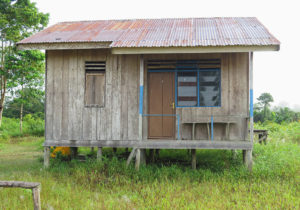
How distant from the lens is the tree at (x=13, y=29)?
60.7 feet

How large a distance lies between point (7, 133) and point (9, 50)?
585 centimetres

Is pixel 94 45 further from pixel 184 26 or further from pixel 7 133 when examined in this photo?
pixel 7 133

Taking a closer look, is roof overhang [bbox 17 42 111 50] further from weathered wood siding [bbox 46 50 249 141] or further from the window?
the window

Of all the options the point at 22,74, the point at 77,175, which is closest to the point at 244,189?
the point at 77,175

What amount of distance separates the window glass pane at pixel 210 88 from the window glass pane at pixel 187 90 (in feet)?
0.62

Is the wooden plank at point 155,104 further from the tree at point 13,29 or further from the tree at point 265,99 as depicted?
the tree at point 265,99

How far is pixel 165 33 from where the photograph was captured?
9.09m

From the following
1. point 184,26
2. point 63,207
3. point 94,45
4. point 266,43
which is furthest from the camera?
point 184,26

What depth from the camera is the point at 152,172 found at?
847cm

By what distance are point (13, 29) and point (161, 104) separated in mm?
14490

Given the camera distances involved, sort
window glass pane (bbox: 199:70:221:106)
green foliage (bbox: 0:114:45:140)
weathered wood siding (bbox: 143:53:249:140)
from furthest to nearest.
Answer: green foliage (bbox: 0:114:45:140) → window glass pane (bbox: 199:70:221:106) → weathered wood siding (bbox: 143:53:249:140)

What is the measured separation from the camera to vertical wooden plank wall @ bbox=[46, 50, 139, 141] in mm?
9156

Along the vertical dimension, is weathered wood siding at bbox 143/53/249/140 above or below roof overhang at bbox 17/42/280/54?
below

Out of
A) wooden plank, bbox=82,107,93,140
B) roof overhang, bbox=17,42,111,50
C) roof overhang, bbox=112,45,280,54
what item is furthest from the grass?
roof overhang, bbox=17,42,111,50
